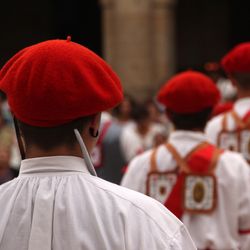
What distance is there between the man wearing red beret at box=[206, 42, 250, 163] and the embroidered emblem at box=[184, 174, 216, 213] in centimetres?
98

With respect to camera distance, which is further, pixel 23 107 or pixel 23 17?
pixel 23 17

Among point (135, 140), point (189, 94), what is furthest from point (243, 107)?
point (135, 140)

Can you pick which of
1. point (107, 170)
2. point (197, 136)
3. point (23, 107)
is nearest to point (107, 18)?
point (107, 170)

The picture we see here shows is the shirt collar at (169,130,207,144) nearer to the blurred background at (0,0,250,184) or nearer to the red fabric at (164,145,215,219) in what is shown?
the red fabric at (164,145,215,219)

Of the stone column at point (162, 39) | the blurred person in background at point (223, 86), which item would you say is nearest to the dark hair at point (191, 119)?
the blurred person in background at point (223, 86)

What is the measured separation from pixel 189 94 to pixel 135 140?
9.56 feet

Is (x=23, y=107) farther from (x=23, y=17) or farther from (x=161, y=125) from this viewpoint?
(x=23, y=17)

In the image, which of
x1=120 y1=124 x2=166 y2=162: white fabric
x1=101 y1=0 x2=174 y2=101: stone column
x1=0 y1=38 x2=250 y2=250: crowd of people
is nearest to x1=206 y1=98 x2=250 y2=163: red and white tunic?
x1=120 y1=124 x2=166 y2=162: white fabric

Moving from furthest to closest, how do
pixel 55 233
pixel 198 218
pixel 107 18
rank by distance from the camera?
pixel 107 18, pixel 198 218, pixel 55 233

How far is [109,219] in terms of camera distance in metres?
1.88

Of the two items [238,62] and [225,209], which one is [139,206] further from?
[238,62]

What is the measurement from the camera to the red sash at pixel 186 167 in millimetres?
3760

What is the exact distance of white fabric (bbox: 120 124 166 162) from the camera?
19.2ft

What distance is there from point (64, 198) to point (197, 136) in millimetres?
1955
